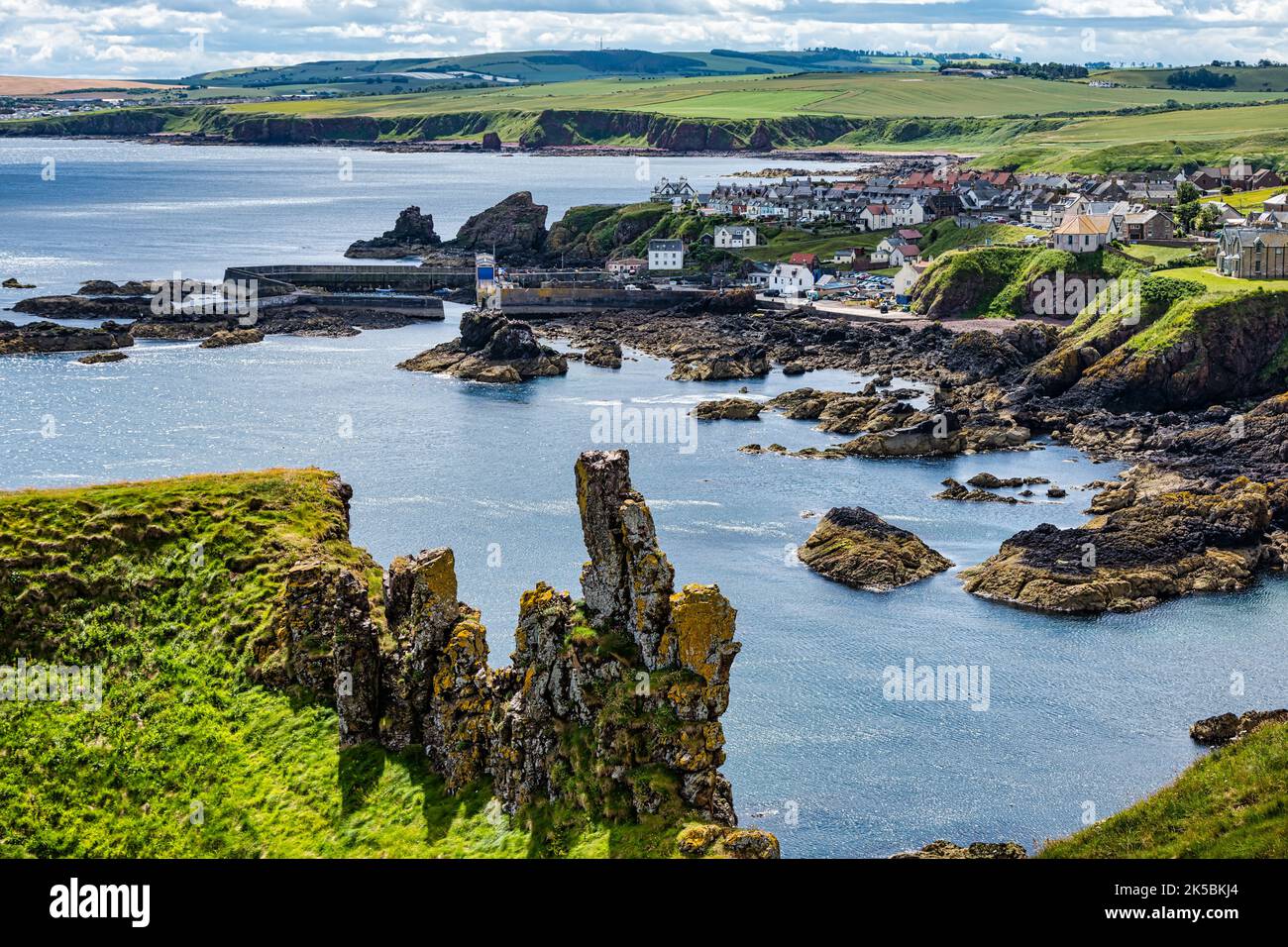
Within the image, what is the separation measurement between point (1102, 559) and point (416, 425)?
159 feet

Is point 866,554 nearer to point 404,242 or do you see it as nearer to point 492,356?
point 492,356

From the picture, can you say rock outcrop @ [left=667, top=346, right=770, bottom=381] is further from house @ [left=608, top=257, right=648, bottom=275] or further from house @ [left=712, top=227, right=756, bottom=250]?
house @ [left=712, top=227, right=756, bottom=250]

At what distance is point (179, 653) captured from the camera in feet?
108

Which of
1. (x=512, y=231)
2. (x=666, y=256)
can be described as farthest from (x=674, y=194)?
(x=666, y=256)

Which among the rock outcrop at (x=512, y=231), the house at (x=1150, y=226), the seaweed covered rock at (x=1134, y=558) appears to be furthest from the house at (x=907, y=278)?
the seaweed covered rock at (x=1134, y=558)

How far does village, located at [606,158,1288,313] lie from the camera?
403ft

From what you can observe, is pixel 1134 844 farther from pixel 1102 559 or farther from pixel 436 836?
pixel 1102 559

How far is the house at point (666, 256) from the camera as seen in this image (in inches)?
5984

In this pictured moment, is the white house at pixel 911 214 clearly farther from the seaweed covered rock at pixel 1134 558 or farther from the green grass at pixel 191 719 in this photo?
the green grass at pixel 191 719

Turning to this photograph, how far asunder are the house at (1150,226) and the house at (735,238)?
44.2m

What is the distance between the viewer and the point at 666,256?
153m

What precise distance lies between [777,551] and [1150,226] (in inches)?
3129

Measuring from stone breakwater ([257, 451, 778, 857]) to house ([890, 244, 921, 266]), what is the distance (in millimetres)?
123023

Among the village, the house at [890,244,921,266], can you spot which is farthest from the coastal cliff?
the house at [890,244,921,266]
